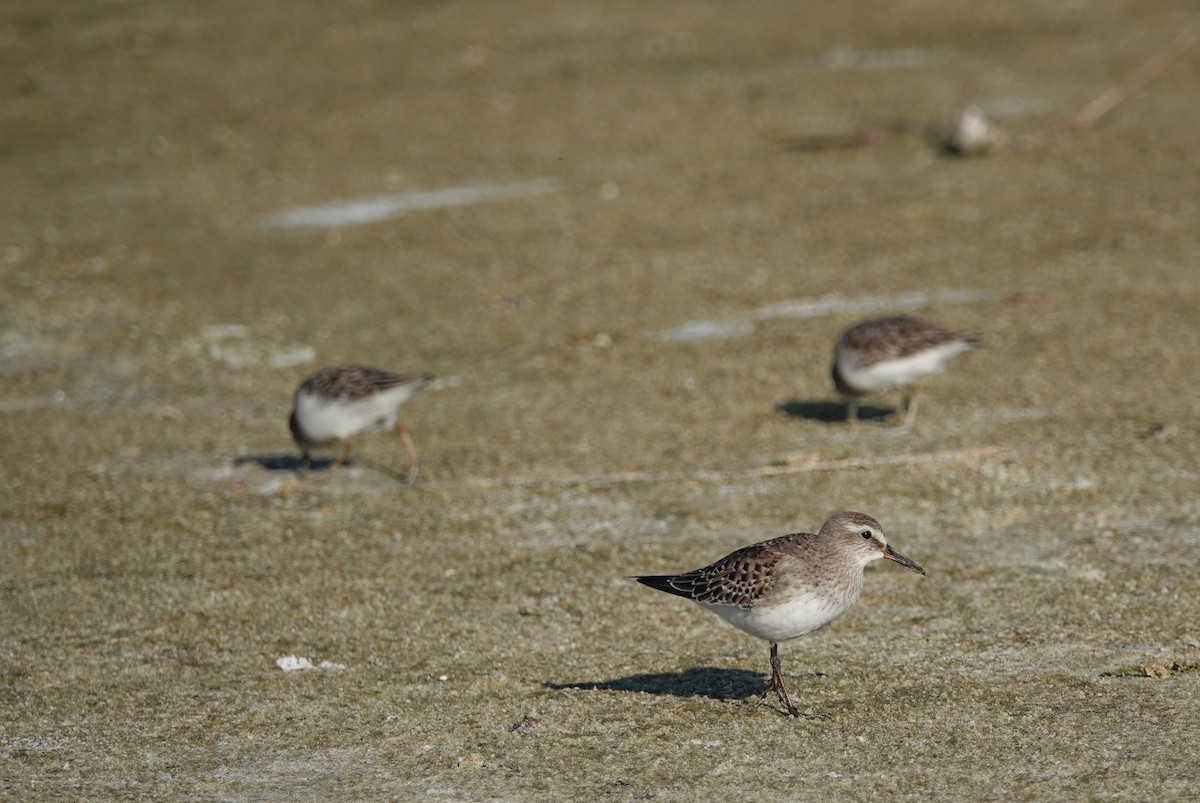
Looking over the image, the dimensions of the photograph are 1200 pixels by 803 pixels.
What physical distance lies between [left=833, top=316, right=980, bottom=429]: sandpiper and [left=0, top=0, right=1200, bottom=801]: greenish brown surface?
1.26 feet

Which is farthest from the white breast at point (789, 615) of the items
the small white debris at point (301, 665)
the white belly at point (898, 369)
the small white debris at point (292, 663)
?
the white belly at point (898, 369)

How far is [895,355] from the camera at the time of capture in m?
11.5

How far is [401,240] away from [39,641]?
9004 mm

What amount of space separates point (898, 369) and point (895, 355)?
0.12 meters

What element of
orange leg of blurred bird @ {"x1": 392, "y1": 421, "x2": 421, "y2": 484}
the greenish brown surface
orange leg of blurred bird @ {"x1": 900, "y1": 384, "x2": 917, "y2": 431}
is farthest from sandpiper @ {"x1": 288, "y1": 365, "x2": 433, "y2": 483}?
orange leg of blurred bird @ {"x1": 900, "y1": 384, "x2": 917, "y2": 431}

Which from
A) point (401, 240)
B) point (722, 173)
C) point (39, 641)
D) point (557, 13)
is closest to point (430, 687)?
point (39, 641)

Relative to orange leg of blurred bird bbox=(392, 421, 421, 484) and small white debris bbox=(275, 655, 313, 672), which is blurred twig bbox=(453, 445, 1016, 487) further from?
small white debris bbox=(275, 655, 313, 672)

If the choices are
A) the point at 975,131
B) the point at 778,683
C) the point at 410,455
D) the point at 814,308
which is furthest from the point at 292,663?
the point at 975,131

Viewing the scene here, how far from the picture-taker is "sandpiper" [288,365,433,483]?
441 inches

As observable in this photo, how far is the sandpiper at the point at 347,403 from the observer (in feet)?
36.8

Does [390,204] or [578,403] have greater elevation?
[390,204]

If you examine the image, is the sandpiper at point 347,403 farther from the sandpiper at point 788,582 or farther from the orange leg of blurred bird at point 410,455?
the sandpiper at point 788,582

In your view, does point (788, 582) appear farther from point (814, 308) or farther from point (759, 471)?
point (814, 308)

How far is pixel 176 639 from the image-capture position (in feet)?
28.6
